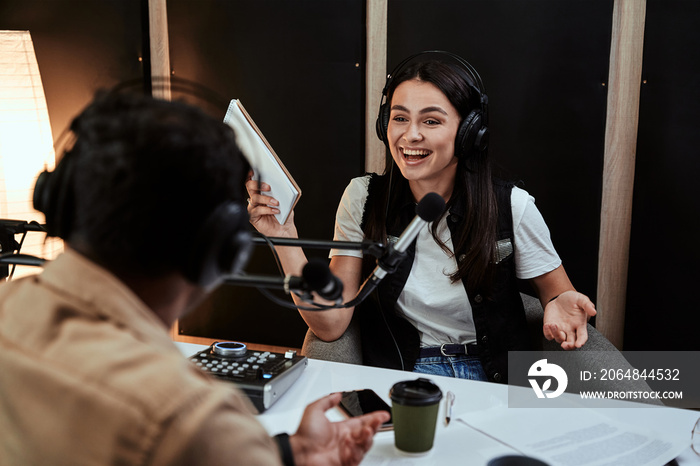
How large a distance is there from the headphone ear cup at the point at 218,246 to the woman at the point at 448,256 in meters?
0.96

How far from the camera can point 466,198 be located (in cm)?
170

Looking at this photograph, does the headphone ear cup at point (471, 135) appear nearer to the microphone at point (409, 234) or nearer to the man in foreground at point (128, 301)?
the microphone at point (409, 234)

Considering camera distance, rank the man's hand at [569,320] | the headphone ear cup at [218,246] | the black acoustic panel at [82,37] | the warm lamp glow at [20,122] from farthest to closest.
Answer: the black acoustic panel at [82,37]
the warm lamp glow at [20,122]
the man's hand at [569,320]
the headphone ear cup at [218,246]

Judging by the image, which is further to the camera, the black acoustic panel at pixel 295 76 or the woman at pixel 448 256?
the black acoustic panel at pixel 295 76

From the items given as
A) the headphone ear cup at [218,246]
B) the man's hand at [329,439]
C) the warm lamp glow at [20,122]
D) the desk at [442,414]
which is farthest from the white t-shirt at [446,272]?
the warm lamp glow at [20,122]

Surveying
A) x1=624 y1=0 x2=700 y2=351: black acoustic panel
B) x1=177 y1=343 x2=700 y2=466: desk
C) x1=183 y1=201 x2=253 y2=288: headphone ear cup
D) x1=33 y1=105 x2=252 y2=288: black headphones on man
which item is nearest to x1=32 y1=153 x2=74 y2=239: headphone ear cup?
x1=33 y1=105 x2=252 y2=288: black headphones on man

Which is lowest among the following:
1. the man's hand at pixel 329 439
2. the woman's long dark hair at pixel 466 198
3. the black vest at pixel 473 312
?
the black vest at pixel 473 312

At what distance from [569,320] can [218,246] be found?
3.54 feet

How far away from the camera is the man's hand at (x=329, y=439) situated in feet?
2.55

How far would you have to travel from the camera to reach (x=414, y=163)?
1645mm

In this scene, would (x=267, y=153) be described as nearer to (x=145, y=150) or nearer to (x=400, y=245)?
(x=400, y=245)

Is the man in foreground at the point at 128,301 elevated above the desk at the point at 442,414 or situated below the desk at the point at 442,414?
above

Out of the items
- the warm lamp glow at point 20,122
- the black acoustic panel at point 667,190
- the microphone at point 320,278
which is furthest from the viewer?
the black acoustic panel at point 667,190

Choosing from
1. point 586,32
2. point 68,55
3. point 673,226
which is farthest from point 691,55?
point 68,55
